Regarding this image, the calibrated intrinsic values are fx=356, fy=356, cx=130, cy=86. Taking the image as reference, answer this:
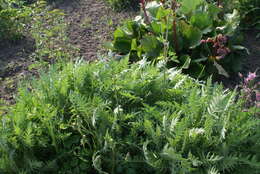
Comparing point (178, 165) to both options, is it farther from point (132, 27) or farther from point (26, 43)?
point (26, 43)

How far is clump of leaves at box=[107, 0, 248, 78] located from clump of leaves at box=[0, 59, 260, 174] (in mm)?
1164

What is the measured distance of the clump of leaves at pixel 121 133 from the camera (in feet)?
6.30

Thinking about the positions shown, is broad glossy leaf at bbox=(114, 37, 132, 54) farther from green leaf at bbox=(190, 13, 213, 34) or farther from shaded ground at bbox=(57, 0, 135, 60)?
green leaf at bbox=(190, 13, 213, 34)

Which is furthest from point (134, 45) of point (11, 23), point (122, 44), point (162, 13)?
point (11, 23)

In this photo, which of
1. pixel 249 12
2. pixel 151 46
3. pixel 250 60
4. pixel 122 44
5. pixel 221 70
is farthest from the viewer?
pixel 249 12

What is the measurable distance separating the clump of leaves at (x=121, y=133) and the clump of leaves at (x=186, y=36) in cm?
116

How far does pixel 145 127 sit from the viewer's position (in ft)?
6.54

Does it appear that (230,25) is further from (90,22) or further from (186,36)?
(90,22)

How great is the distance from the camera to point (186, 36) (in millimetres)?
3473

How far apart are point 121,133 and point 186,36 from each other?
167 centimetres

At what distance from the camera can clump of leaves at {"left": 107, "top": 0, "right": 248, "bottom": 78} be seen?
3.38 m

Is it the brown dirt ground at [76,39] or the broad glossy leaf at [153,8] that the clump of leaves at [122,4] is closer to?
the brown dirt ground at [76,39]

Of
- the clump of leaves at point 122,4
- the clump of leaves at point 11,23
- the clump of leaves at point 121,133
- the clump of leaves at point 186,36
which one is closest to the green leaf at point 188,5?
the clump of leaves at point 186,36

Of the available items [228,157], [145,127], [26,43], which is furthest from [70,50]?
[228,157]
